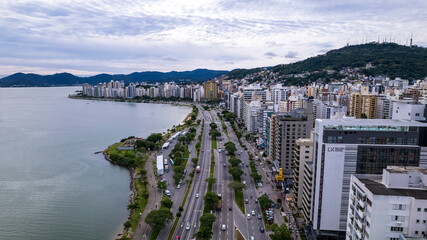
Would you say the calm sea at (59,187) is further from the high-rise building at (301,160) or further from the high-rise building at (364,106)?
the high-rise building at (364,106)

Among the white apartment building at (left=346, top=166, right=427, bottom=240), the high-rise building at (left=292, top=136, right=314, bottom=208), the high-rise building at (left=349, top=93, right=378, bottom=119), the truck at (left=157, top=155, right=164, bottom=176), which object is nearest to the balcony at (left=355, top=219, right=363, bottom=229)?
the white apartment building at (left=346, top=166, right=427, bottom=240)

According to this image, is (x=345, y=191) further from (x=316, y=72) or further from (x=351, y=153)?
(x=316, y=72)

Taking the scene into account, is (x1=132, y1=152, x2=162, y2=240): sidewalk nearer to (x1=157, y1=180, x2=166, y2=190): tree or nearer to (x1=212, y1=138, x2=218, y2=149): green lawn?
(x1=157, y1=180, x2=166, y2=190): tree

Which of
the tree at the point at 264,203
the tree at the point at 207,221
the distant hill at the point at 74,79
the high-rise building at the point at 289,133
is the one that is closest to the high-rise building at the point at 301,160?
the tree at the point at 264,203

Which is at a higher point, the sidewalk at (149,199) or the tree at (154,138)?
the tree at (154,138)

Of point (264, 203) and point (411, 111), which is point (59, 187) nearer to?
point (264, 203)

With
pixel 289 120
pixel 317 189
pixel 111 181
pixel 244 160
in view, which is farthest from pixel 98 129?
pixel 317 189
